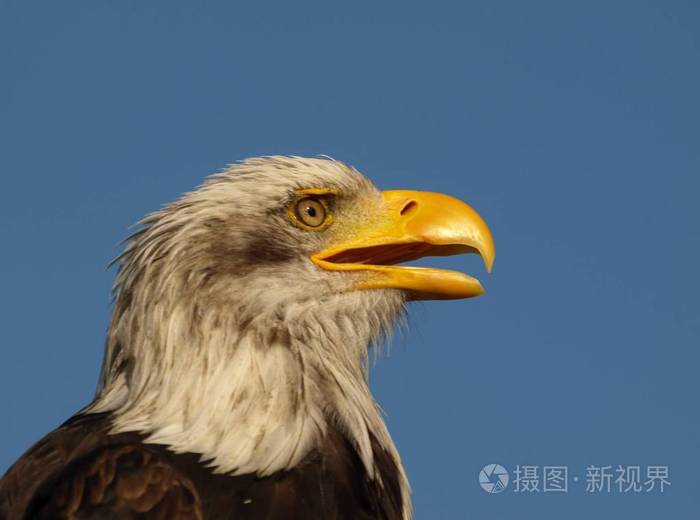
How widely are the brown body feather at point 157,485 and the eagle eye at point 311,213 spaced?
115cm

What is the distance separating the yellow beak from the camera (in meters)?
7.07

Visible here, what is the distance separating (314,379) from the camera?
6781 millimetres

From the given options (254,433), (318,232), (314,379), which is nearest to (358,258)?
(318,232)

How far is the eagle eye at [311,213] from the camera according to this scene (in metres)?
7.15

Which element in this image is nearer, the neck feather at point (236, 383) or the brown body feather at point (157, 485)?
the brown body feather at point (157, 485)

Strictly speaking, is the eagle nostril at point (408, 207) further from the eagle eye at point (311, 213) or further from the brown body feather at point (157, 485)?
the brown body feather at point (157, 485)

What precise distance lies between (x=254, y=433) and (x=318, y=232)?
1.23m

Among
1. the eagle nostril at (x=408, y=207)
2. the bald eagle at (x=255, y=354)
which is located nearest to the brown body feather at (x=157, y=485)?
the bald eagle at (x=255, y=354)

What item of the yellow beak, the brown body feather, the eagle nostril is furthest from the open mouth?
the brown body feather

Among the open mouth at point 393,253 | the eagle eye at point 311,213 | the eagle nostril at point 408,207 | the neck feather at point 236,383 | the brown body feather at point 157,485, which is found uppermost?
the eagle nostril at point 408,207

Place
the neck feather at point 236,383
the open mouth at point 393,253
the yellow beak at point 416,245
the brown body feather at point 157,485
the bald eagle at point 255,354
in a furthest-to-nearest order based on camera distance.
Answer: the open mouth at point 393,253 < the yellow beak at point 416,245 < the neck feather at point 236,383 < the bald eagle at point 255,354 < the brown body feather at point 157,485

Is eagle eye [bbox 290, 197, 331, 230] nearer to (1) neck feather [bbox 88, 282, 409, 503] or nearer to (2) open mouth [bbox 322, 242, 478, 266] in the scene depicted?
(2) open mouth [bbox 322, 242, 478, 266]

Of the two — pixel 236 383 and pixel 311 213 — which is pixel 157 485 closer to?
pixel 236 383

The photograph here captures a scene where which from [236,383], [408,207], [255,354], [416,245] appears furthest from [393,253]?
[236,383]
